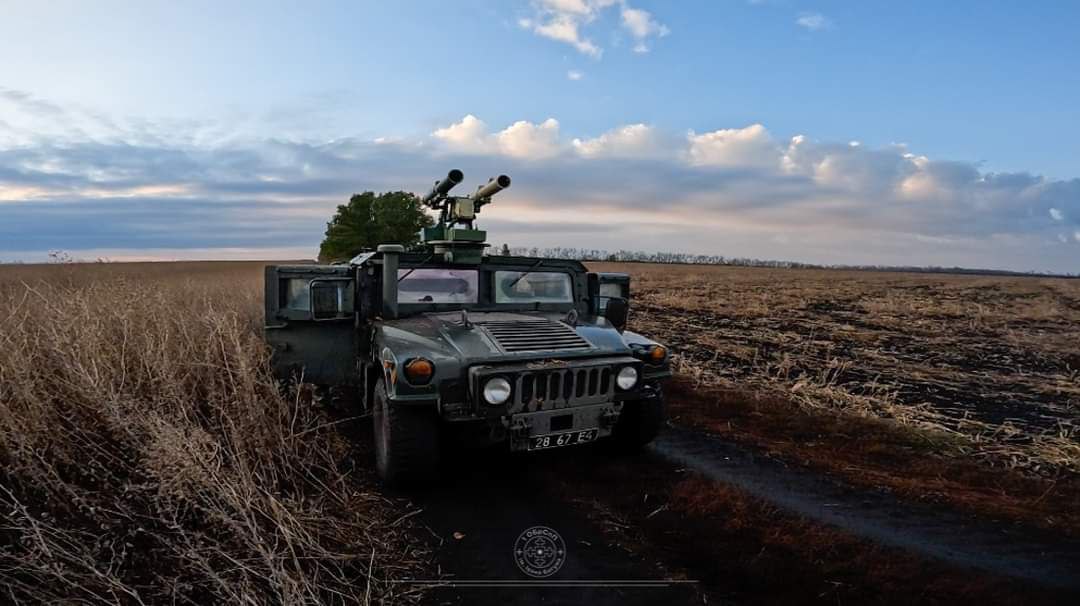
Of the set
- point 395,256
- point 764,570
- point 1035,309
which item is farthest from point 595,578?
point 1035,309

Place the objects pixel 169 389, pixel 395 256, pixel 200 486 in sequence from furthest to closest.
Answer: pixel 395 256, pixel 169 389, pixel 200 486

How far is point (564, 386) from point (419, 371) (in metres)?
0.97

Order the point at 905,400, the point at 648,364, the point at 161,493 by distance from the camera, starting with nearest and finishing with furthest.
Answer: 1. the point at 161,493
2. the point at 648,364
3. the point at 905,400


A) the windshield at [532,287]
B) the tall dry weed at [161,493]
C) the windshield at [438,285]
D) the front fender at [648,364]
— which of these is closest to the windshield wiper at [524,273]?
the windshield at [532,287]

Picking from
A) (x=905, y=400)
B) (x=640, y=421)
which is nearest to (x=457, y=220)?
(x=640, y=421)

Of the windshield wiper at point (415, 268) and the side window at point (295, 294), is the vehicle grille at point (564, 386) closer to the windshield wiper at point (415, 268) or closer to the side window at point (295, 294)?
the windshield wiper at point (415, 268)

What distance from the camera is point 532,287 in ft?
18.9

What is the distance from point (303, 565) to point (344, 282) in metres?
2.79

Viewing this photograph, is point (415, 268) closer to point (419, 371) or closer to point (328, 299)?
point (328, 299)

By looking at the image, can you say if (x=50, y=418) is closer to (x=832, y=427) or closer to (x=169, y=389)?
(x=169, y=389)

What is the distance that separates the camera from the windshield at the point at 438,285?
522 centimetres

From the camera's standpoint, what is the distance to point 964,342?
40.5 feet

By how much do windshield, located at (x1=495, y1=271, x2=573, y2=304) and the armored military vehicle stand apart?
1 cm

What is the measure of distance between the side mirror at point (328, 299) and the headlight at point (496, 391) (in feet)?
6.55
